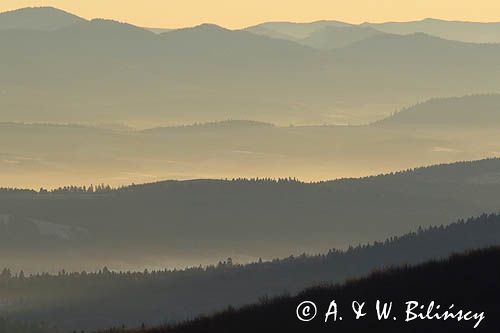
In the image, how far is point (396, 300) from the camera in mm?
28359

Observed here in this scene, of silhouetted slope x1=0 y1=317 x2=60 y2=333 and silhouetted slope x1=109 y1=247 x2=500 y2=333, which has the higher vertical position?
silhouetted slope x1=0 y1=317 x2=60 y2=333

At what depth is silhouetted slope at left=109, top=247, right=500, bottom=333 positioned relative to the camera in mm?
26281

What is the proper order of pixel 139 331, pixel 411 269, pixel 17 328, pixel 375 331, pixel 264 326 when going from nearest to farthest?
pixel 375 331, pixel 264 326, pixel 139 331, pixel 411 269, pixel 17 328

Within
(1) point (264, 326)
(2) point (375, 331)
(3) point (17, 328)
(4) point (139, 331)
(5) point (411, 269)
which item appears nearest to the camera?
(2) point (375, 331)

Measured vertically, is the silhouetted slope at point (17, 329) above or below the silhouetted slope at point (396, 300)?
above

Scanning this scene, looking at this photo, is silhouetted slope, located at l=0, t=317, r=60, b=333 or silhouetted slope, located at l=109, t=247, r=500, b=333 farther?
silhouetted slope, located at l=0, t=317, r=60, b=333

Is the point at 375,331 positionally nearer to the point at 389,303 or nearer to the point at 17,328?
the point at 389,303

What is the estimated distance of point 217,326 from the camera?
Answer: 28.8 meters

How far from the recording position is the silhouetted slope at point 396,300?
26.3 meters

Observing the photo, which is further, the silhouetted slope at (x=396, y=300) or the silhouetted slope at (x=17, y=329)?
the silhouetted slope at (x=17, y=329)

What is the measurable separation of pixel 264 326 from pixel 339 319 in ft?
5.03

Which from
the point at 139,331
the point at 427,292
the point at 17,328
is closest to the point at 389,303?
the point at 427,292

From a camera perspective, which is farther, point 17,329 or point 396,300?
point 17,329

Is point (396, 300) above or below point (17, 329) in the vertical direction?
below
